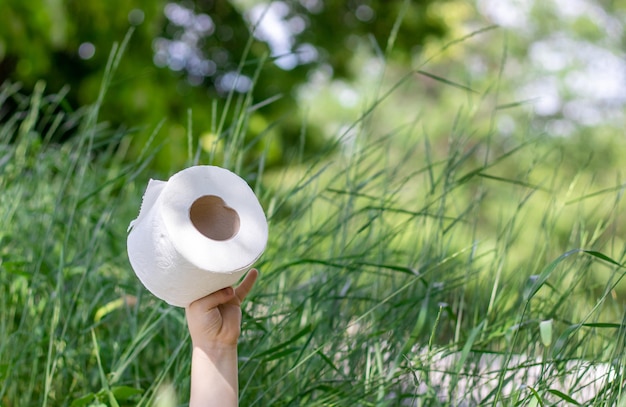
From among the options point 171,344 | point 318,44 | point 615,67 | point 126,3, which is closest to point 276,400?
point 171,344

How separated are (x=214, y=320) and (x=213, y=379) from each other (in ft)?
0.29

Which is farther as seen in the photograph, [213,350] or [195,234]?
[213,350]

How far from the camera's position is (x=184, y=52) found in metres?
8.04

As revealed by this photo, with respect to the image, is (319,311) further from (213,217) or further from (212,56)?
(212,56)

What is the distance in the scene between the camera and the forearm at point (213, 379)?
1.28 metres

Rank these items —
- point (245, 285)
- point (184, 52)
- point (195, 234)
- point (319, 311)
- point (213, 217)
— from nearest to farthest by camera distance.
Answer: point (195, 234) < point (213, 217) < point (245, 285) < point (319, 311) < point (184, 52)

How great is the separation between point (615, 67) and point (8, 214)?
1661 centimetres

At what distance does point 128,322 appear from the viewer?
185 cm

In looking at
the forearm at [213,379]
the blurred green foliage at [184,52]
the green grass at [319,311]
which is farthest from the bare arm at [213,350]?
the blurred green foliage at [184,52]

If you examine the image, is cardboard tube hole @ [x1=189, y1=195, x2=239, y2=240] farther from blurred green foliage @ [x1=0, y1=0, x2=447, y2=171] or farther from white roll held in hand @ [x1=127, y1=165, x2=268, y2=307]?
blurred green foliage @ [x1=0, y1=0, x2=447, y2=171]

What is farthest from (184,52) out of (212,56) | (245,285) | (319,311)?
(245,285)

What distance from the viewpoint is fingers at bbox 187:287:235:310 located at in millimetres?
1266

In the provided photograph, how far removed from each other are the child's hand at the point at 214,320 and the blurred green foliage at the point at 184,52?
2.64 metres

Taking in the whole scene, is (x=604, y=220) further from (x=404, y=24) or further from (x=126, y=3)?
(x=404, y=24)
